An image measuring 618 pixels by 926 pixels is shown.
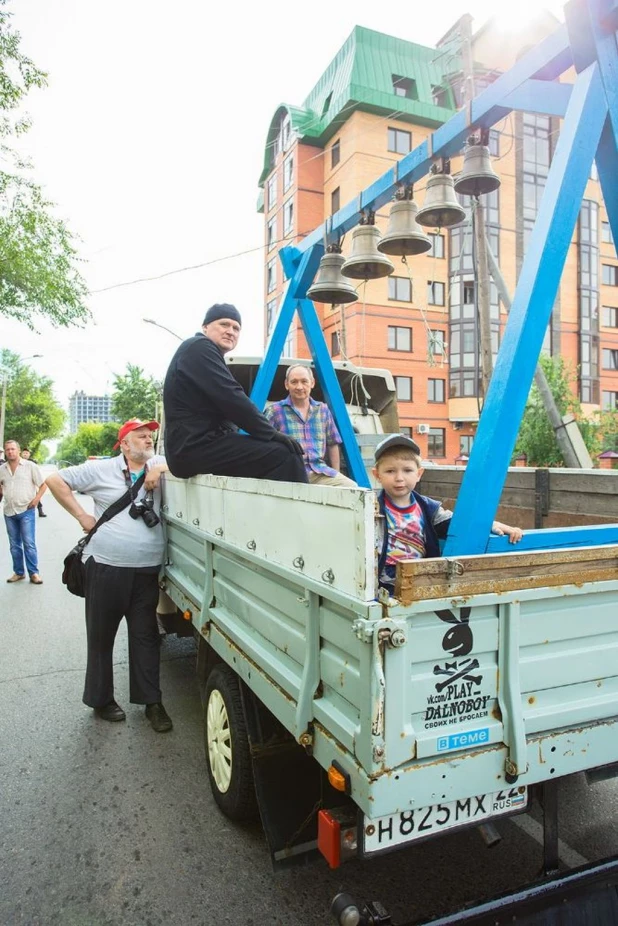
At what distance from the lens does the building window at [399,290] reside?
32.4 meters

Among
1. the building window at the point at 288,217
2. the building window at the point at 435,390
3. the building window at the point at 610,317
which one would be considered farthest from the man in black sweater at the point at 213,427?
the building window at the point at 610,317

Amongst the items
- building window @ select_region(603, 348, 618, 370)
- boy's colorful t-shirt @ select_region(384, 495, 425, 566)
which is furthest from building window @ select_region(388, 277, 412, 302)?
boy's colorful t-shirt @ select_region(384, 495, 425, 566)

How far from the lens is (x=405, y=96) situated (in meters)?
31.5

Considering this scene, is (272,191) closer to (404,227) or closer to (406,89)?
(406,89)

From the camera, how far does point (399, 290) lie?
1286 inches

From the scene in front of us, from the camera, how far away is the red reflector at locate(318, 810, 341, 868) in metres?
1.88

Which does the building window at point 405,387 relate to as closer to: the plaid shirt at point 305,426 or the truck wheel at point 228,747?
the plaid shirt at point 305,426

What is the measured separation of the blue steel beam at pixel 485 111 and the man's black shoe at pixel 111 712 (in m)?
3.90

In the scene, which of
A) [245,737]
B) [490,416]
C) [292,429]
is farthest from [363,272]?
[245,737]

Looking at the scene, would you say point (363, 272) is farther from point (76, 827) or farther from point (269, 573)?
point (76, 827)

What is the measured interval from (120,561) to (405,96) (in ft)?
112

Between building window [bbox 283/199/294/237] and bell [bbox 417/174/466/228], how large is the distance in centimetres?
3254

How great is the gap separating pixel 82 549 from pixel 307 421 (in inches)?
77.9

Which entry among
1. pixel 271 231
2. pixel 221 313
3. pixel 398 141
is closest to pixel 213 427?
pixel 221 313
